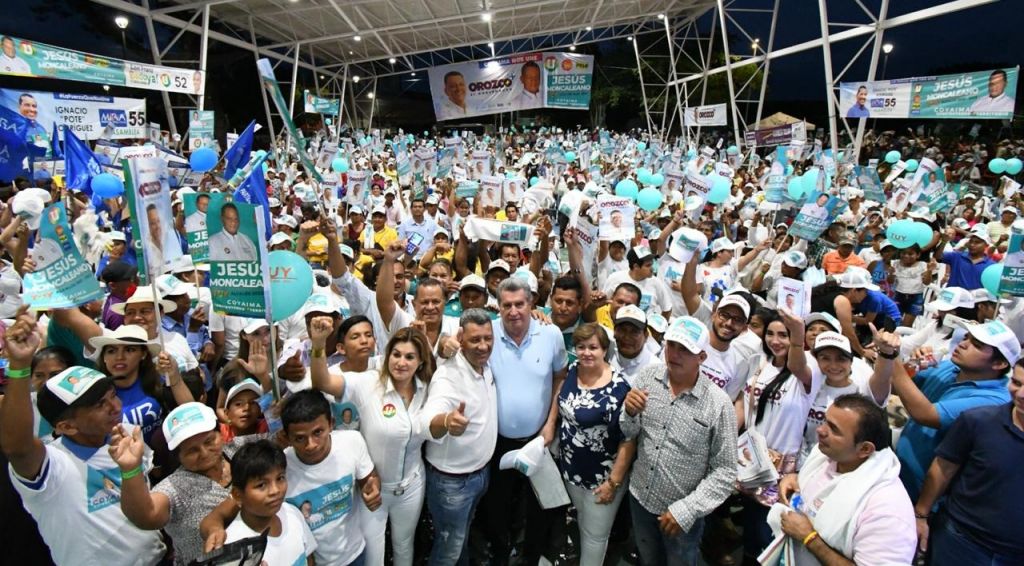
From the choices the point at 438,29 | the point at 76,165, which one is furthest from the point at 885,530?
the point at 438,29

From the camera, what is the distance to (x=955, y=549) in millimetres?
2500

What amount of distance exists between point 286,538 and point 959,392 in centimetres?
341

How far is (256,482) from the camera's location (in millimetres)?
2074

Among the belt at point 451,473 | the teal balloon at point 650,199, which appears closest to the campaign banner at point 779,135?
the teal balloon at point 650,199

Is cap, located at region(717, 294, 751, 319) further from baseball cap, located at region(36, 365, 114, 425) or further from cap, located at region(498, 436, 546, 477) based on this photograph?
baseball cap, located at region(36, 365, 114, 425)

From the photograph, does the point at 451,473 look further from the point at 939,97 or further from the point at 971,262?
the point at 939,97

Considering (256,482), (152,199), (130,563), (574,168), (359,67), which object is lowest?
(130,563)

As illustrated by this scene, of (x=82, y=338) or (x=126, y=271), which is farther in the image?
(x=126, y=271)

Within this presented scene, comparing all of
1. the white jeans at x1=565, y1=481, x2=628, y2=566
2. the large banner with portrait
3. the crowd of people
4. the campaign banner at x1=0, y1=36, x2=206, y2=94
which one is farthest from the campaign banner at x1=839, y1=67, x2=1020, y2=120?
the campaign banner at x1=0, y1=36, x2=206, y2=94

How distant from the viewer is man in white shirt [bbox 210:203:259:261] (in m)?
2.64

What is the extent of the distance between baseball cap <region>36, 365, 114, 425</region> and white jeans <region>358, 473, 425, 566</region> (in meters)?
1.26

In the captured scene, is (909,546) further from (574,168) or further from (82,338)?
(574,168)

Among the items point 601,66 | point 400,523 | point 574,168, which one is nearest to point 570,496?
point 400,523

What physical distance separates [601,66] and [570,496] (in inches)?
1644
